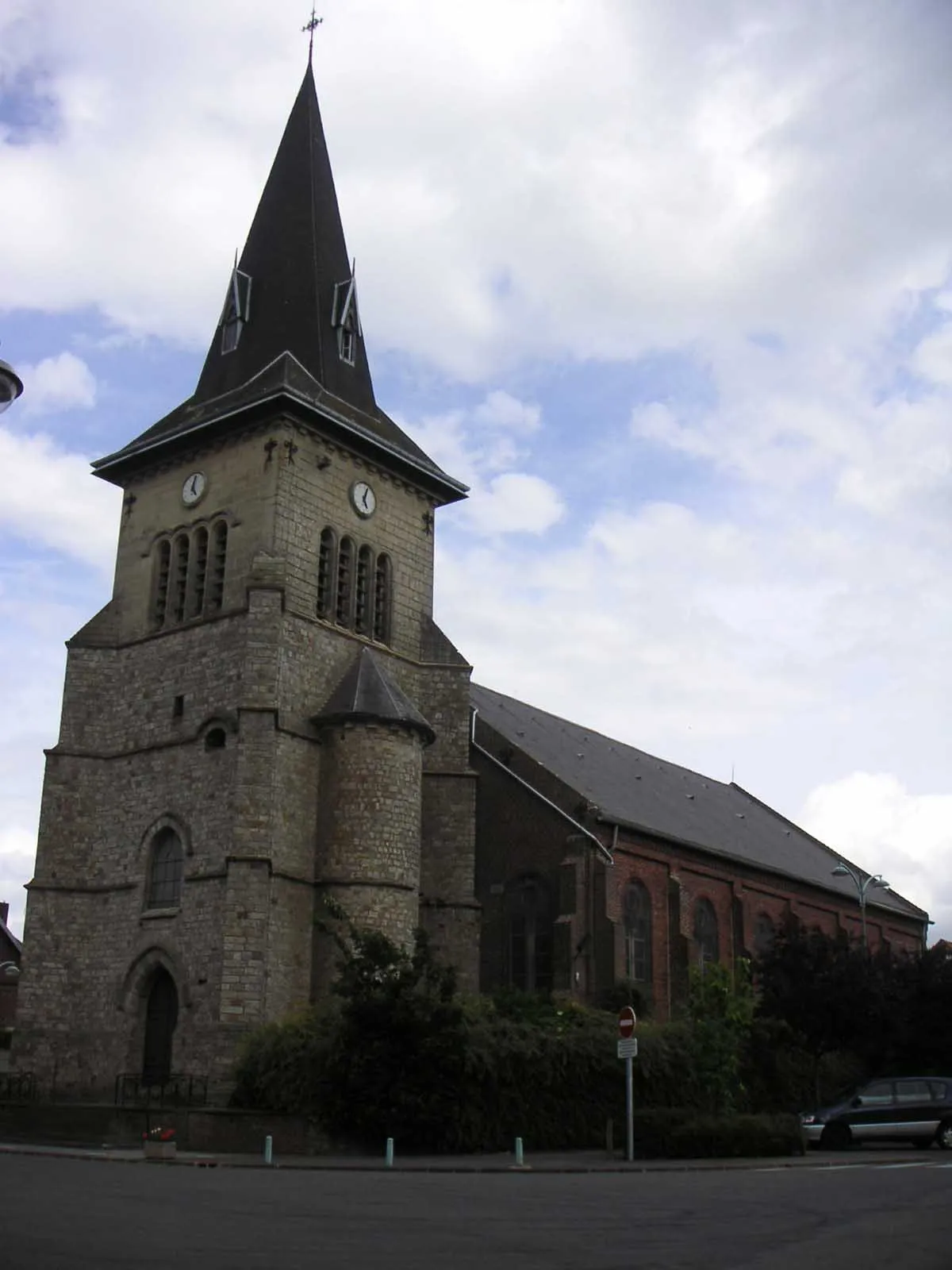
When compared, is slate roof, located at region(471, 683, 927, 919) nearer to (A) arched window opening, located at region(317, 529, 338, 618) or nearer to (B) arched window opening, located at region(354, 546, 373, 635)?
(B) arched window opening, located at region(354, 546, 373, 635)

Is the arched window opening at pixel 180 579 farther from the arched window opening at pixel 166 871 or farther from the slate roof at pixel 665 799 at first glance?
the slate roof at pixel 665 799

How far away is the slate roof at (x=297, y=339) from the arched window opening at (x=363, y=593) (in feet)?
9.38

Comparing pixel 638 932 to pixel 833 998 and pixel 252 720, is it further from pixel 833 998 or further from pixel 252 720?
pixel 252 720

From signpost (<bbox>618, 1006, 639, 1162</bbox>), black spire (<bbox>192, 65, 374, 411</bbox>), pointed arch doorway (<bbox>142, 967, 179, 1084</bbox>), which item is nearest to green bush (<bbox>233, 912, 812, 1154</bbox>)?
signpost (<bbox>618, 1006, 639, 1162</bbox>)

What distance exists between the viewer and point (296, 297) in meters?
38.2

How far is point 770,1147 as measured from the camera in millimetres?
24062

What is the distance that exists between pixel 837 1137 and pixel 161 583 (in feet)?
69.3

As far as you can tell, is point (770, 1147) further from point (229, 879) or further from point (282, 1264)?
point (282, 1264)

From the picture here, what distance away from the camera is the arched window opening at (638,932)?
37.7m

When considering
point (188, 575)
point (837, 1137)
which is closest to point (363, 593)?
point (188, 575)

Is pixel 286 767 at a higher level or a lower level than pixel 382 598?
lower

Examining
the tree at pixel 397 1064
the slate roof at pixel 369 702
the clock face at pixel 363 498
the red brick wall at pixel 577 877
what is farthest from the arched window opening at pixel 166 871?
the clock face at pixel 363 498

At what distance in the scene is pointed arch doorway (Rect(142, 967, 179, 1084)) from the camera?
3123cm

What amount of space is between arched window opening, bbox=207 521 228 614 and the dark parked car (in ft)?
59.5
